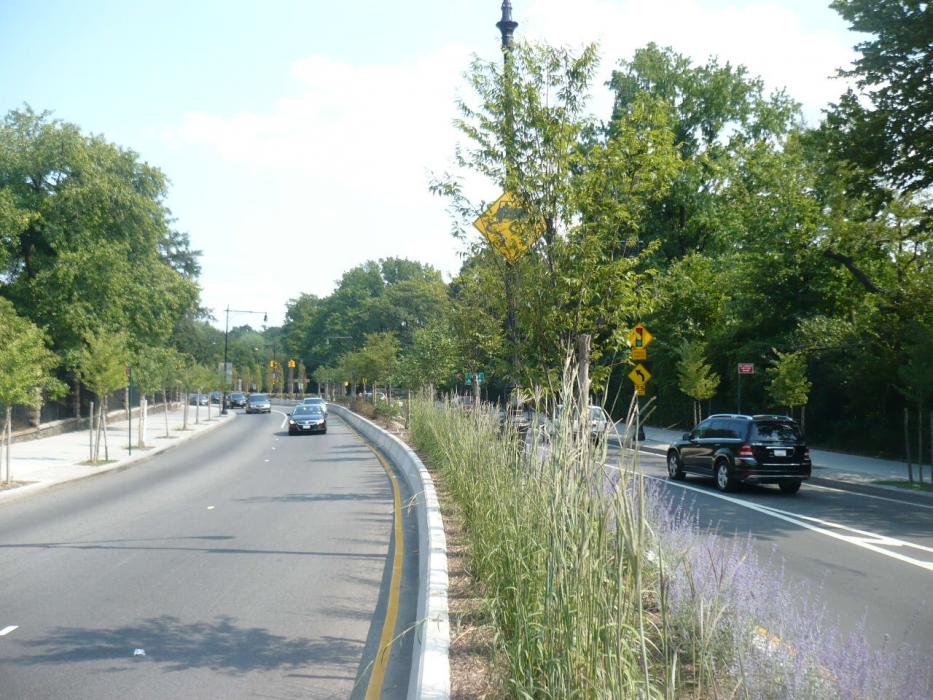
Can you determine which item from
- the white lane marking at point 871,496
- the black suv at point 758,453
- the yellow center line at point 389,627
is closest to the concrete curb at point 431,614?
the yellow center line at point 389,627

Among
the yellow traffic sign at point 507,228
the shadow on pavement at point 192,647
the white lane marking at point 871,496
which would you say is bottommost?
the white lane marking at point 871,496

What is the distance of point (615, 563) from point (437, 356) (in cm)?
3265

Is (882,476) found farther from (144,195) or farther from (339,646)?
(144,195)

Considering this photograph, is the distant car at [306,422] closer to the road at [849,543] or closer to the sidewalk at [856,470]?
the sidewalk at [856,470]

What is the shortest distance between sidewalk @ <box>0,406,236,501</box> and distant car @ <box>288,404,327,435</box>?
474 cm

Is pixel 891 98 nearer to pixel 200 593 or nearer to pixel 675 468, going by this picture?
pixel 675 468

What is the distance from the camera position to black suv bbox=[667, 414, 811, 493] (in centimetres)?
1638

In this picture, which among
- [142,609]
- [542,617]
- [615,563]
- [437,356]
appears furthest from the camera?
[437,356]

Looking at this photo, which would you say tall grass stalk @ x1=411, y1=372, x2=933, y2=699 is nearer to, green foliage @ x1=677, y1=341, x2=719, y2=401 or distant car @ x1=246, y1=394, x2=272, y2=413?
green foliage @ x1=677, y1=341, x2=719, y2=401

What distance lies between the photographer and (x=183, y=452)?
29.5 metres

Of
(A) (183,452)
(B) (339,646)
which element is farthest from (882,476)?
(A) (183,452)

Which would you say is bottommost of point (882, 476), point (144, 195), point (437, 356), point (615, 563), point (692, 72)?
point (882, 476)

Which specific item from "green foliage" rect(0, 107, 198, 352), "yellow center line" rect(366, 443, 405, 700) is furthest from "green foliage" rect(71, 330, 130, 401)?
"yellow center line" rect(366, 443, 405, 700)

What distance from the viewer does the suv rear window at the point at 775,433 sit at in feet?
54.2
